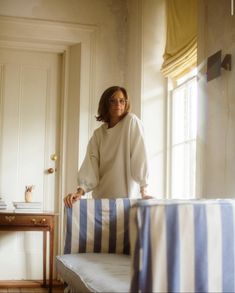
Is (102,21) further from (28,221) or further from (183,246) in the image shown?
(183,246)

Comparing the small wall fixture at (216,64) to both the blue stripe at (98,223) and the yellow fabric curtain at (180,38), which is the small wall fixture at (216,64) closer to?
the yellow fabric curtain at (180,38)

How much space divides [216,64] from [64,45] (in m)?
2.09

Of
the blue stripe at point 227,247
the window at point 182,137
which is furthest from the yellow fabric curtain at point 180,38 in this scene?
the blue stripe at point 227,247

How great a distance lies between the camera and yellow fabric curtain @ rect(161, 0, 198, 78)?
320 centimetres

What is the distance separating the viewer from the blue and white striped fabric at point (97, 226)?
8.47 feet

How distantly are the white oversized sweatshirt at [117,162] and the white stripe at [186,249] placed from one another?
1276 mm

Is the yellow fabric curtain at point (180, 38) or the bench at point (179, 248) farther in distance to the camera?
the yellow fabric curtain at point (180, 38)

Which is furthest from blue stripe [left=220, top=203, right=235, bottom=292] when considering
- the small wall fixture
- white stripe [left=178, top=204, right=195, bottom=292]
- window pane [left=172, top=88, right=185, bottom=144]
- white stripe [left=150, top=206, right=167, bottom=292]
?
window pane [left=172, top=88, right=185, bottom=144]

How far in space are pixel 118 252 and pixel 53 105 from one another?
2015 millimetres

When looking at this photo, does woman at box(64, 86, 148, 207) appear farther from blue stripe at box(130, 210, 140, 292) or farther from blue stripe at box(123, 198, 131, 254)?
blue stripe at box(130, 210, 140, 292)

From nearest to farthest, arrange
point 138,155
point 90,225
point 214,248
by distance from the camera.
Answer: point 214,248 → point 90,225 → point 138,155

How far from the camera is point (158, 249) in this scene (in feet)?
4.78

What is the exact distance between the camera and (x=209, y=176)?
8.43 feet

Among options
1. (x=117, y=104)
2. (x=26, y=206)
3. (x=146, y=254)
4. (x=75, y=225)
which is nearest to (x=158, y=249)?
(x=146, y=254)
